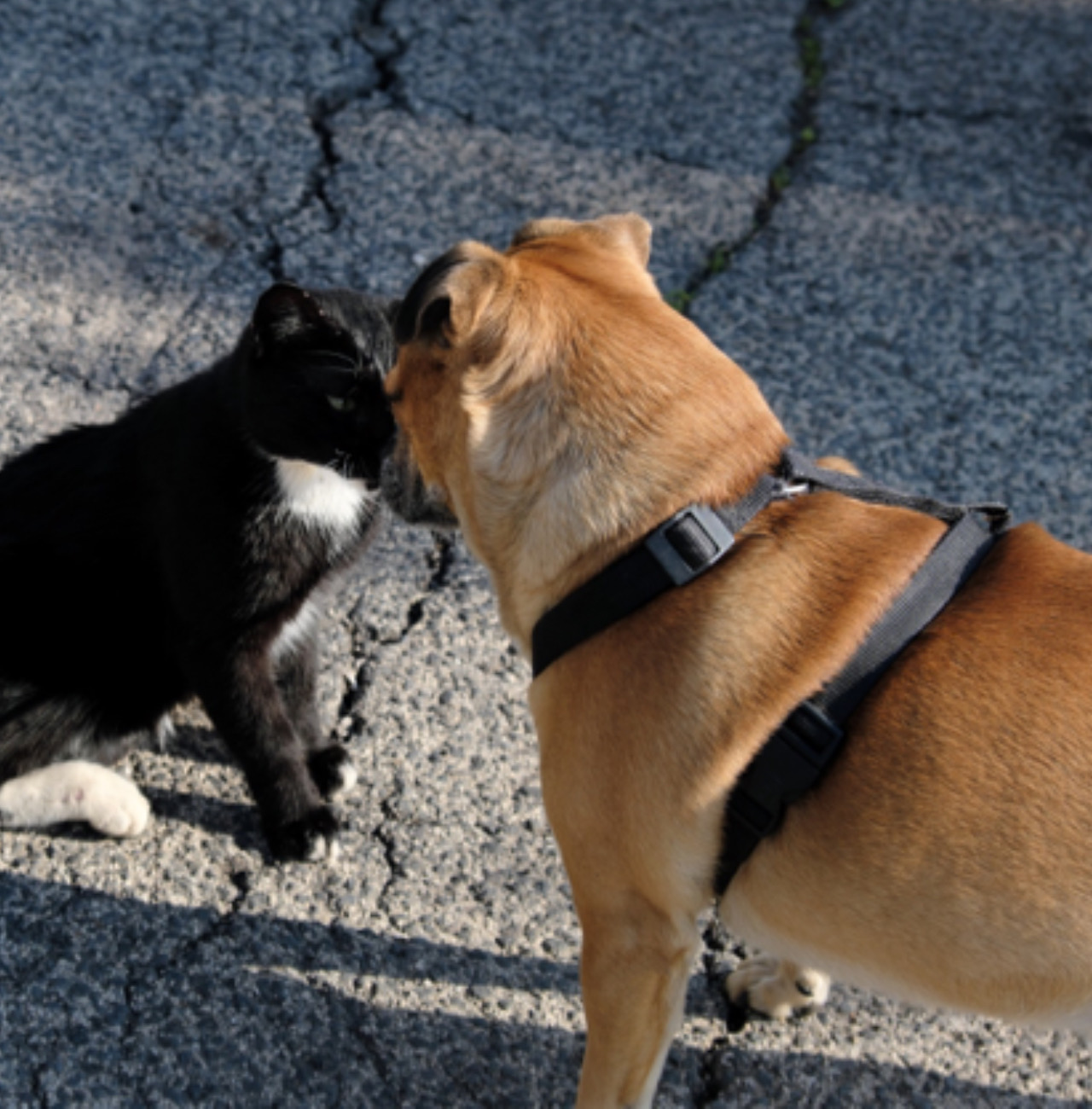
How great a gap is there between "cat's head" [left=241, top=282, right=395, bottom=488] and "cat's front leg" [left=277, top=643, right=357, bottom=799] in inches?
19.5

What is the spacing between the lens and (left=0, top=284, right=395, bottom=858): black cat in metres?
2.59

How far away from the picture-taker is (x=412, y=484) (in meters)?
2.35

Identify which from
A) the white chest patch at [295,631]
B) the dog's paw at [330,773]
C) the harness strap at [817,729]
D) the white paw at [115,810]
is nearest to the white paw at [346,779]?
the dog's paw at [330,773]

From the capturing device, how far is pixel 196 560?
2.59 meters

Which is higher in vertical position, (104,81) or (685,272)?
(104,81)

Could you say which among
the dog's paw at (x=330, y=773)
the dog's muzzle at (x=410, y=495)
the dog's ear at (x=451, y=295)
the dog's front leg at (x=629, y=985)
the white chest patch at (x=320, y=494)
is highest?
the dog's ear at (x=451, y=295)

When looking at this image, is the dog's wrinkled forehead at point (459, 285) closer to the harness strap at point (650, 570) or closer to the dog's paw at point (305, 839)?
the harness strap at point (650, 570)

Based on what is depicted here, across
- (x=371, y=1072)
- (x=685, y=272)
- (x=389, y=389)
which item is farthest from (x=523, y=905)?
(x=685, y=272)

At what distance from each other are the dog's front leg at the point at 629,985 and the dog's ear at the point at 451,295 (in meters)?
0.99

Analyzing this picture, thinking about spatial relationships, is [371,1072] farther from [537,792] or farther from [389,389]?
[389,389]

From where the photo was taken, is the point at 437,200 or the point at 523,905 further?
the point at 437,200

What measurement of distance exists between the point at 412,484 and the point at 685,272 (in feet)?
6.56

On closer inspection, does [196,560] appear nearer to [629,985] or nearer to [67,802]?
[67,802]

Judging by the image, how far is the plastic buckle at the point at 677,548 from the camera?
1988 millimetres
